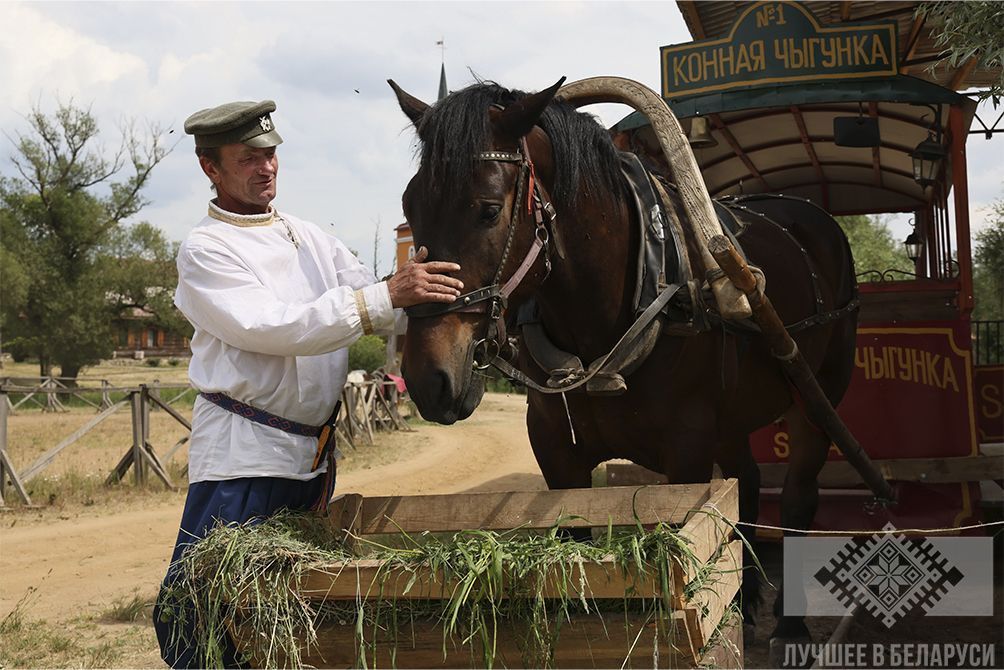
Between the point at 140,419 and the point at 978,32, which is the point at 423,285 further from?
the point at 140,419

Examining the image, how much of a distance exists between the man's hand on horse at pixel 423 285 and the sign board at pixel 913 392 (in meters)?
3.71

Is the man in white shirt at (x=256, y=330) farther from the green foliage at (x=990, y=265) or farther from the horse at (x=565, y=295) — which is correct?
the green foliage at (x=990, y=265)

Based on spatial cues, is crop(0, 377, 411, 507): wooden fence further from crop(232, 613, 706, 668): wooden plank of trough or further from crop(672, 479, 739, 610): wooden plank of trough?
crop(672, 479, 739, 610): wooden plank of trough

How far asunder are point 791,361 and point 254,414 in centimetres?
217

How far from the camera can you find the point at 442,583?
1875 mm

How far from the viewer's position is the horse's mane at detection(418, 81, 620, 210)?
→ 236cm

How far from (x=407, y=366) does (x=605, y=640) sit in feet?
2.61

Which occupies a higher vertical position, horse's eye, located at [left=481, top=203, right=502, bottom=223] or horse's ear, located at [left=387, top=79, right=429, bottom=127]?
horse's ear, located at [left=387, top=79, right=429, bottom=127]

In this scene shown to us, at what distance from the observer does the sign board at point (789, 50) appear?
4.82 metres

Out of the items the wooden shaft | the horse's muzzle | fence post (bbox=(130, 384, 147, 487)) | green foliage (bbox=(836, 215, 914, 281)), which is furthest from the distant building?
the horse's muzzle

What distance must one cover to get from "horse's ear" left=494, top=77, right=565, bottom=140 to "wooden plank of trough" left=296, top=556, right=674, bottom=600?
1.25 m

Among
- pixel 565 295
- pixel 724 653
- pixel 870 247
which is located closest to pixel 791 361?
pixel 565 295

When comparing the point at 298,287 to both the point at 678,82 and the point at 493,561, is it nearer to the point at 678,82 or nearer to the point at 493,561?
the point at 493,561

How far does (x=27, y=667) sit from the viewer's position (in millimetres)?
4309
